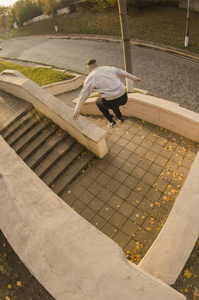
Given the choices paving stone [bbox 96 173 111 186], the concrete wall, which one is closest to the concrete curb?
the concrete wall

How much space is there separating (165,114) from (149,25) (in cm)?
1492

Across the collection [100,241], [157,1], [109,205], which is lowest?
[109,205]

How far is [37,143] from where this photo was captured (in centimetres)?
607

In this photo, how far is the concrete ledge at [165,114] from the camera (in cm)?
564

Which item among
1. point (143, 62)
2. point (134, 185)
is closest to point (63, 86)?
point (143, 62)

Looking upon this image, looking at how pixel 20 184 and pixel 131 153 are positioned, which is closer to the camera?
pixel 20 184

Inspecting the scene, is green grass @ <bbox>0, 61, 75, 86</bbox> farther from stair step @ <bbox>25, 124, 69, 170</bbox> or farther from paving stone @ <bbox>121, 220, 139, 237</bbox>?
paving stone @ <bbox>121, 220, 139, 237</bbox>

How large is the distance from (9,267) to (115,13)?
77.6 ft

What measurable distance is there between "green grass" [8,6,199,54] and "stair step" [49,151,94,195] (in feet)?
40.2

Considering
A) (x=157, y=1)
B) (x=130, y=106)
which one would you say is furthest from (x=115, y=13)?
(x=130, y=106)

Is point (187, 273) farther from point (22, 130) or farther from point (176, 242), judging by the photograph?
point (22, 130)

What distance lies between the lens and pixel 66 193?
207 inches

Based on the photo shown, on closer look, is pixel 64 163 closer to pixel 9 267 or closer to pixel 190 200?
pixel 9 267

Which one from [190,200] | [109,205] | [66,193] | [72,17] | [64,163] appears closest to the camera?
[190,200]
